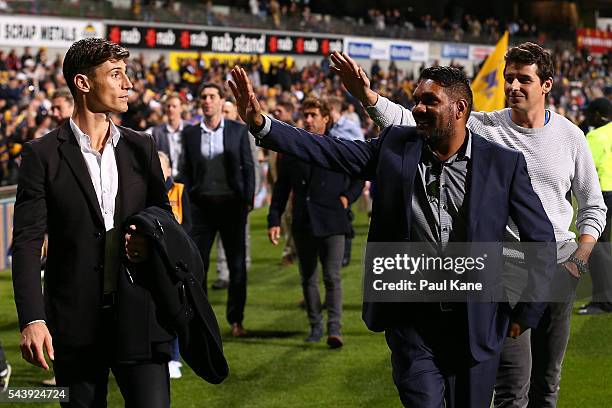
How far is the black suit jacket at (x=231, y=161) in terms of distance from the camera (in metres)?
9.52

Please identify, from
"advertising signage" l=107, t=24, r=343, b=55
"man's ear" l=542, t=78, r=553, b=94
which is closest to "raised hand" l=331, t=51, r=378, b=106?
"man's ear" l=542, t=78, r=553, b=94

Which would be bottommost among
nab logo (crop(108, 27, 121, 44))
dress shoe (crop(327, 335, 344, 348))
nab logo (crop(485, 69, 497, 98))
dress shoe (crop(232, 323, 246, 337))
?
dress shoe (crop(232, 323, 246, 337))

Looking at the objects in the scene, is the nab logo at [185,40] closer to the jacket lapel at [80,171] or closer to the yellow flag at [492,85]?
the yellow flag at [492,85]

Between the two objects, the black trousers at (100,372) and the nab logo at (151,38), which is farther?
the nab logo at (151,38)

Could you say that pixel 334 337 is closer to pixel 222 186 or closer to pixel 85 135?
pixel 222 186

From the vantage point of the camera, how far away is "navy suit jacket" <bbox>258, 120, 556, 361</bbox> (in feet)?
14.1

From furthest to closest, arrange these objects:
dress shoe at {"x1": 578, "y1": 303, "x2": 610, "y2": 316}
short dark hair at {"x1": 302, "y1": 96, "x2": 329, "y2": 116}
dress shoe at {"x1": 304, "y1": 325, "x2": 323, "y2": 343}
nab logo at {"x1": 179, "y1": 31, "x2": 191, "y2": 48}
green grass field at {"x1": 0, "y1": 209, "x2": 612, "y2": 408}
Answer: nab logo at {"x1": 179, "y1": 31, "x2": 191, "y2": 48}
dress shoe at {"x1": 578, "y1": 303, "x2": 610, "y2": 316}
dress shoe at {"x1": 304, "y1": 325, "x2": 323, "y2": 343}
short dark hair at {"x1": 302, "y1": 96, "x2": 329, "y2": 116}
green grass field at {"x1": 0, "y1": 209, "x2": 612, "y2": 408}

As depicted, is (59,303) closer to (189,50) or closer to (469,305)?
(469,305)

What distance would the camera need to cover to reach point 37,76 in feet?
85.5

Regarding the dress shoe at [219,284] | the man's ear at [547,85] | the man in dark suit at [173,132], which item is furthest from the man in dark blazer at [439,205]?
the dress shoe at [219,284]

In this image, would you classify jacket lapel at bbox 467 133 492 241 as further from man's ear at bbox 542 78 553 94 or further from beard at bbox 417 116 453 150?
man's ear at bbox 542 78 553 94

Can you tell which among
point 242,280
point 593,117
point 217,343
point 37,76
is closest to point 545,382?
point 217,343

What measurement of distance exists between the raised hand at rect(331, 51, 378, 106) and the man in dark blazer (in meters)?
0.45

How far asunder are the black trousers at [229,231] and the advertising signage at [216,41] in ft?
82.8
